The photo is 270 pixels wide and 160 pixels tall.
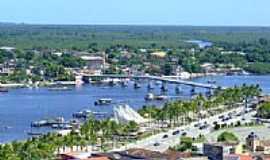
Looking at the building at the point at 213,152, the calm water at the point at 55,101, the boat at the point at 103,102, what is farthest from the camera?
the boat at the point at 103,102

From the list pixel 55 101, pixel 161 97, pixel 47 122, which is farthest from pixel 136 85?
pixel 47 122

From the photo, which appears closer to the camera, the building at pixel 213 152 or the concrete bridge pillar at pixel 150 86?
the building at pixel 213 152

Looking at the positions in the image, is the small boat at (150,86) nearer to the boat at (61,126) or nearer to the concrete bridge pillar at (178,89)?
the concrete bridge pillar at (178,89)

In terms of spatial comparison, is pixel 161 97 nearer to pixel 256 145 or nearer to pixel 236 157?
pixel 256 145

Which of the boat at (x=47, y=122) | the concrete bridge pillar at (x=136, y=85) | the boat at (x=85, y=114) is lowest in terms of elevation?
the concrete bridge pillar at (x=136, y=85)

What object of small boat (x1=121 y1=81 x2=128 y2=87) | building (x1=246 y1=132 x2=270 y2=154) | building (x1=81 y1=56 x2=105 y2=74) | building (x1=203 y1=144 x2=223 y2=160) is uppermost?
building (x1=203 y1=144 x2=223 y2=160)

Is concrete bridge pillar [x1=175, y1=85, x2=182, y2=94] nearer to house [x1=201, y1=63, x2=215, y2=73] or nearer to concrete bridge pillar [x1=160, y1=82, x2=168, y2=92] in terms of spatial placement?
concrete bridge pillar [x1=160, y1=82, x2=168, y2=92]

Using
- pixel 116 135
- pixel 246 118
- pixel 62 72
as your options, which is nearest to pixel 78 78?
pixel 62 72

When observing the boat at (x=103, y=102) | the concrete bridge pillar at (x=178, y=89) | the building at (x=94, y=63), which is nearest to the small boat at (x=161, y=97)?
the boat at (x=103, y=102)

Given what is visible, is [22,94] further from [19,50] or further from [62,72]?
[19,50]

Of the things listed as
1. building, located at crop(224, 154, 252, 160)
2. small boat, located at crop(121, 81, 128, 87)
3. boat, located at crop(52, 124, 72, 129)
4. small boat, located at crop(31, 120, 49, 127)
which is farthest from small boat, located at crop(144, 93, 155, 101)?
building, located at crop(224, 154, 252, 160)
